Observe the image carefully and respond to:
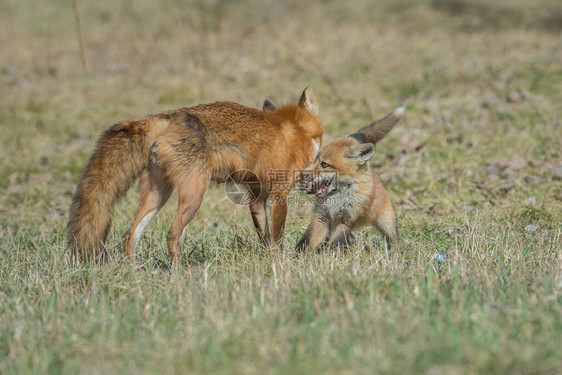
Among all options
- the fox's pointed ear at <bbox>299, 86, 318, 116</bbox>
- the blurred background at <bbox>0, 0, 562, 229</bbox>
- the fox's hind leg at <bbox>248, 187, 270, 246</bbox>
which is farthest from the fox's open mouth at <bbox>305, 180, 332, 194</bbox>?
the blurred background at <bbox>0, 0, 562, 229</bbox>

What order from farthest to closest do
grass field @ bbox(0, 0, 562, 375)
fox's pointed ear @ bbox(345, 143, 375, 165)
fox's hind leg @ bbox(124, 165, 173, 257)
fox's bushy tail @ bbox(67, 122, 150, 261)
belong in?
1. fox's pointed ear @ bbox(345, 143, 375, 165)
2. fox's hind leg @ bbox(124, 165, 173, 257)
3. fox's bushy tail @ bbox(67, 122, 150, 261)
4. grass field @ bbox(0, 0, 562, 375)

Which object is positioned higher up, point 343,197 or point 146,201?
point 146,201

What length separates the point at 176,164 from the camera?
487cm

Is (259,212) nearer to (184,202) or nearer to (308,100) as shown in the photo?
(184,202)

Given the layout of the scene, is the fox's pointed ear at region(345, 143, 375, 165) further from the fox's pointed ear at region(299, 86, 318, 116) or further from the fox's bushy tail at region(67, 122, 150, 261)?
the fox's bushy tail at region(67, 122, 150, 261)

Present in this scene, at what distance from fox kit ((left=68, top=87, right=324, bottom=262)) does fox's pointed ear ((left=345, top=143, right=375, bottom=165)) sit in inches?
24.8

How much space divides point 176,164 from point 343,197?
1634 millimetres

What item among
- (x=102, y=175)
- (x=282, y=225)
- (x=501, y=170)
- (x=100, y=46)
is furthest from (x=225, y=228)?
(x=100, y=46)

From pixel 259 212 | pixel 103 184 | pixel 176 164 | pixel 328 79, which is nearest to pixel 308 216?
pixel 259 212

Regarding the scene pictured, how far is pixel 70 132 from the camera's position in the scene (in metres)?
11.0

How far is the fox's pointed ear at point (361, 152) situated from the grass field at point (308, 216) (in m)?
0.90

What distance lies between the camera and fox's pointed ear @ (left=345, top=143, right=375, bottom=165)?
17.5 feet

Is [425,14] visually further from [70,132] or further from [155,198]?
[155,198]

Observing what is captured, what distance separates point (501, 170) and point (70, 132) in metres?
7.85
